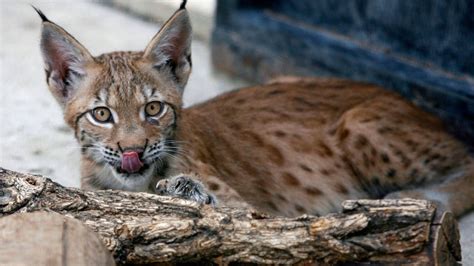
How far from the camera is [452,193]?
16.8 ft

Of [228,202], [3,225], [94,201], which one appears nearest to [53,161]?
[228,202]

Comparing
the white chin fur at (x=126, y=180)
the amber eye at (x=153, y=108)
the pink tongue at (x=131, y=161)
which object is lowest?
the white chin fur at (x=126, y=180)

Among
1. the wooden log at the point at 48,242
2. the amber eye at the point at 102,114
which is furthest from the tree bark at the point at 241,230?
the amber eye at the point at 102,114

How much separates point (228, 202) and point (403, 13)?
2361mm

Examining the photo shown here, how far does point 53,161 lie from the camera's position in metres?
5.96

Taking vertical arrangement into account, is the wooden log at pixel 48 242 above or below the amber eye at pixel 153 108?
above

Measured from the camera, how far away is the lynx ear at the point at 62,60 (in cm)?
457

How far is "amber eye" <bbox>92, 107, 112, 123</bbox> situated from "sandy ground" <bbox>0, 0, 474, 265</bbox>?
3.83 feet

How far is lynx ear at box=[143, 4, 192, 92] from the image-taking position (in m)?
4.66

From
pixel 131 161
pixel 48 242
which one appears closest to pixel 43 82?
pixel 131 161

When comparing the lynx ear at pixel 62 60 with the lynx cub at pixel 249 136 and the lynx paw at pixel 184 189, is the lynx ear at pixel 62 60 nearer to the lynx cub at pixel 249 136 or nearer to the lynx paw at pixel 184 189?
the lynx cub at pixel 249 136

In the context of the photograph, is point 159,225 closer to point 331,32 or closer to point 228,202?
point 228,202

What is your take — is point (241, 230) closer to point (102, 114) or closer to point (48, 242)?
point (48, 242)

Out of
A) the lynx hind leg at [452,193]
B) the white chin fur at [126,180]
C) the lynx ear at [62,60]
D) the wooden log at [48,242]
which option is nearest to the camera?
the wooden log at [48,242]
